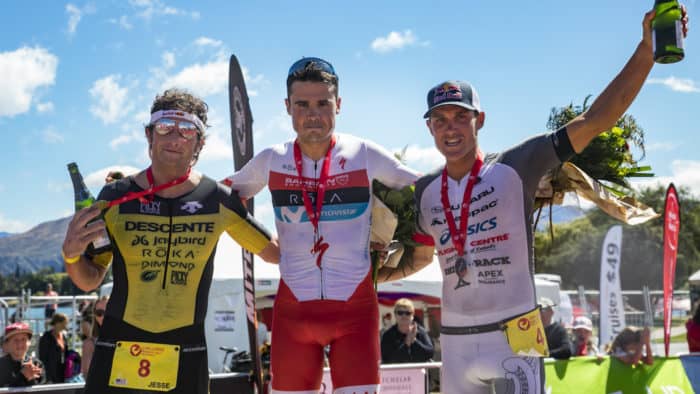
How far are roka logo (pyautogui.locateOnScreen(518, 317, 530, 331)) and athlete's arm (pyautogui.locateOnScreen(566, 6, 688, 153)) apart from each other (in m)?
0.95

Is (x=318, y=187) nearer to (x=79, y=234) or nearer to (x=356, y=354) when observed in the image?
(x=356, y=354)

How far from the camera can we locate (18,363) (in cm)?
689

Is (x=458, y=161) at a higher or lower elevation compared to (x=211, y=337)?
higher

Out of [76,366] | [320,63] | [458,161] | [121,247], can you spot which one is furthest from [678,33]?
[76,366]

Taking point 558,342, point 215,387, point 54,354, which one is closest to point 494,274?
point 215,387

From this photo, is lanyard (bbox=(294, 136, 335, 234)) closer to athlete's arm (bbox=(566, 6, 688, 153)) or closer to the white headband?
the white headband

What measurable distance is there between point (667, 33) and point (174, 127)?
97.6 inches

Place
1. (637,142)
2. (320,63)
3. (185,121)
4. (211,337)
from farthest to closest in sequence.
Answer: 1. (211,337)
2. (637,142)
3. (320,63)
4. (185,121)

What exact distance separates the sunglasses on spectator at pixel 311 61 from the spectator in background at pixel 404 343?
5032 mm

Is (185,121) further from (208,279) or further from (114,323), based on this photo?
(114,323)

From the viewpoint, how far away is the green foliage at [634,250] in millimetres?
51281

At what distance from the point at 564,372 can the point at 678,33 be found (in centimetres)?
504

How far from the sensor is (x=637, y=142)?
4258 millimetres

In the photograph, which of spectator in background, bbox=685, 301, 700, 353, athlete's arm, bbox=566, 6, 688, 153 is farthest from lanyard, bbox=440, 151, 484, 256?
spectator in background, bbox=685, 301, 700, 353
